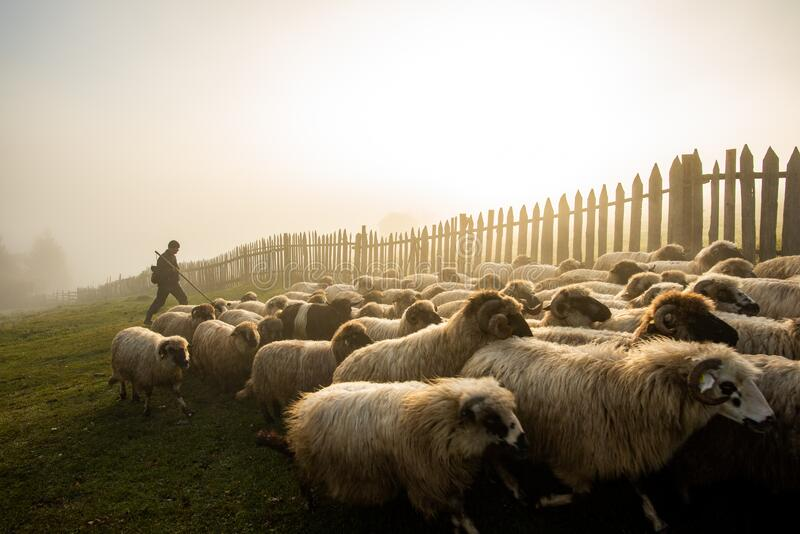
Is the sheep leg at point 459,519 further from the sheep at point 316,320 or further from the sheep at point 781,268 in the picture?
the sheep at point 781,268

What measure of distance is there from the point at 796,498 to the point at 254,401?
22.0 ft

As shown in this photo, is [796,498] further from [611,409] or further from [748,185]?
[748,185]

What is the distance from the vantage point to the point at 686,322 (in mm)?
3988

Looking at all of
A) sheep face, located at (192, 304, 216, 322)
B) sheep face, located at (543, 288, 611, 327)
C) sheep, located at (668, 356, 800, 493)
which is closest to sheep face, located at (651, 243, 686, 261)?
sheep face, located at (543, 288, 611, 327)

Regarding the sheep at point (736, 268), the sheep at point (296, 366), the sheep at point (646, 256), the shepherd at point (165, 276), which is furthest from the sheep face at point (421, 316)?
the shepherd at point (165, 276)

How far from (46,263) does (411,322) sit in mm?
147841

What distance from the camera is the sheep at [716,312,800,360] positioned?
4035 millimetres

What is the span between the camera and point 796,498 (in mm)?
3393

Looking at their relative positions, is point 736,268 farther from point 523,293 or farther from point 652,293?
point 523,293

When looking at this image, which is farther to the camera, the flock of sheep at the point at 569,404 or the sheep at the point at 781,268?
the sheep at the point at 781,268

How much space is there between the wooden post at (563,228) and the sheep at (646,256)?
2.50 metres

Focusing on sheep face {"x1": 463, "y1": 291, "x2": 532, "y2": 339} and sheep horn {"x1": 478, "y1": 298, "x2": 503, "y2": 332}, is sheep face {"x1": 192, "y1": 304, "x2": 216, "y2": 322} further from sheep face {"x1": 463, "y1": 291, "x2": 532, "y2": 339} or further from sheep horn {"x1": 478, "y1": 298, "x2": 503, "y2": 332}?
sheep horn {"x1": 478, "y1": 298, "x2": 503, "y2": 332}

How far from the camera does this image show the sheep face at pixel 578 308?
212 inches

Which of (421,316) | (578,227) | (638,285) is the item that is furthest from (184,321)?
(578,227)
